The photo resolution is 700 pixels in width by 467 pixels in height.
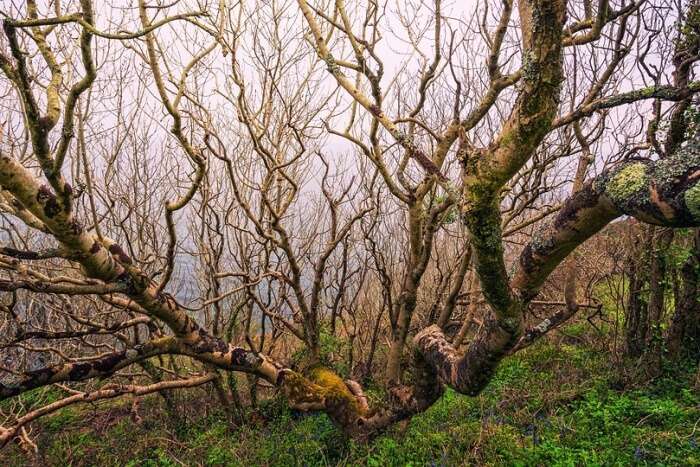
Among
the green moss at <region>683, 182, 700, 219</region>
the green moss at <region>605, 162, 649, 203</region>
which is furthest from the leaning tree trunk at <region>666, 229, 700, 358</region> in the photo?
the green moss at <region>683, 182, 700, 219</region>

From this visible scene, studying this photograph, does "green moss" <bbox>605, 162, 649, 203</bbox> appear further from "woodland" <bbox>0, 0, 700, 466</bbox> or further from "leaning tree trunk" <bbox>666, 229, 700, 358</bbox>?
"leaning tree trunk" <bbox>666, 229, 700, 358</bbox>

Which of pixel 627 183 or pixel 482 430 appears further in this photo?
pixel 482 430

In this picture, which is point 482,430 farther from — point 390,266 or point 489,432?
point 390,266

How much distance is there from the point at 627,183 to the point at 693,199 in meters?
0.20

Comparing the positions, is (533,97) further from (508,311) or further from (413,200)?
(413,200)

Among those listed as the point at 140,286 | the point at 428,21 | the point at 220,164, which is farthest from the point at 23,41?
the point at 428,21

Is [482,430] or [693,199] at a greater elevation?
[693,199]

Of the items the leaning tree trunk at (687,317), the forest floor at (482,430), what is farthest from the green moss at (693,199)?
the leaning tree trunk at (687,317)

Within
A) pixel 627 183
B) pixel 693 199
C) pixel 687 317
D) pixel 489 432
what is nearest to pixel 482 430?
pixel 489 432

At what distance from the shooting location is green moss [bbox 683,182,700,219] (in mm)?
974

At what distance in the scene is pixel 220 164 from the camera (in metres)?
6.59

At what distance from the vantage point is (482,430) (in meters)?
3.56

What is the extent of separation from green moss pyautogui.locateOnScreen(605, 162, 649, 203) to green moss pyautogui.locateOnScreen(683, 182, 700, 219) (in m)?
0.12

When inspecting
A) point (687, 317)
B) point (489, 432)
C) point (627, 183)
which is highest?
point (627, 183)
